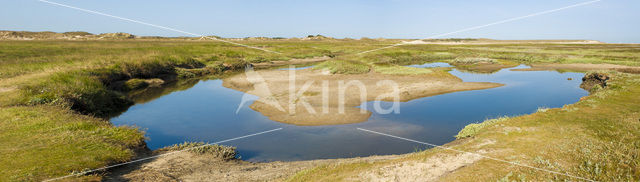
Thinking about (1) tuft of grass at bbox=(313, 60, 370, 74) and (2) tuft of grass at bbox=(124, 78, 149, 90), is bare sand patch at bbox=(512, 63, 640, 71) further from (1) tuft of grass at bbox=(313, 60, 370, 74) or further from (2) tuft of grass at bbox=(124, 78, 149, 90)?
(2) tuft of grass at bbox=(124, 78, 149, 90)

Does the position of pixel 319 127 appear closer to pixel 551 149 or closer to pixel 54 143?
pixel 551 149

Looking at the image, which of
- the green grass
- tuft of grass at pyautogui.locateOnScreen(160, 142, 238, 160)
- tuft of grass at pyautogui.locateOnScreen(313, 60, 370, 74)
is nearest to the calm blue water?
tuft of grass at pyautogui.locateOnScreen(160, 142, 238, 160)

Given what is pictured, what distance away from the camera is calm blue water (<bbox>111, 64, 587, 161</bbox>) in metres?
14.9

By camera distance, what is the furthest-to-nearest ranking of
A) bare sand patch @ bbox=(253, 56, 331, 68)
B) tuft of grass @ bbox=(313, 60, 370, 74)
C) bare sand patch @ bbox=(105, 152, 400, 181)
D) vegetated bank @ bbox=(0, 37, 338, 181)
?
bare sand patch @ bbox=(253, 56, 331, 68) < tuft of grass @ bbox=(313, 60, 370, 74) < bare sand patch @ bbox=(105, 152, 400, 181) < vegetated bank @ bbox=(0, 37, 338, 181)

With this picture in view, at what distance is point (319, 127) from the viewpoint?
18250 mm

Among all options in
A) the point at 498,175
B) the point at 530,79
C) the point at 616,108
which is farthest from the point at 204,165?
the point at 530,79

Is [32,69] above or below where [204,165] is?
above

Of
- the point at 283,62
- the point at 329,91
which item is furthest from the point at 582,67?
the point at 283,62

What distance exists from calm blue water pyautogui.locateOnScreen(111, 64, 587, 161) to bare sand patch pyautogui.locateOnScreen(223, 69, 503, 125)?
1.15 metres

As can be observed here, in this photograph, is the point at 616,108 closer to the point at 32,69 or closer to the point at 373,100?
the point at 373,100

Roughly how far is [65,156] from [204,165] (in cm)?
439

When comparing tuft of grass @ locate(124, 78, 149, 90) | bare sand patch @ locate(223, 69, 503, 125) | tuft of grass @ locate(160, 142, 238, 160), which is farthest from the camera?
tuft of grass @ locate(124, 78, 149, 90)

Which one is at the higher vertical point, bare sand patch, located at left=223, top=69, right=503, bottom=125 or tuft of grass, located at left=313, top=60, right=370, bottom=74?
tuft of grass, located at left=313, top=60, right=370, bottom=74

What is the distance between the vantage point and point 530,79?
129 ft
